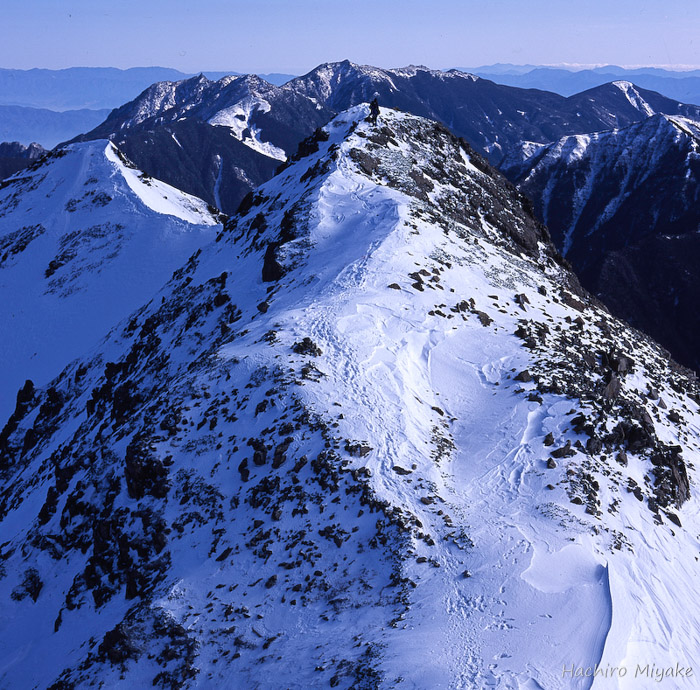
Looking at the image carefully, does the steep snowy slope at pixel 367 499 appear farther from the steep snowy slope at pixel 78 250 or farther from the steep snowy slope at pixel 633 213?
the steep snowy slope at pixel 633 213

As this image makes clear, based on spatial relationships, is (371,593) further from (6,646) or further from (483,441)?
(6,646)

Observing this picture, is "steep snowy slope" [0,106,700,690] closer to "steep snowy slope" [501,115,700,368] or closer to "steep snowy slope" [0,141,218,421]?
"steep snowy slope" [0,141,218,421]

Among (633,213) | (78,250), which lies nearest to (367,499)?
(78,250)

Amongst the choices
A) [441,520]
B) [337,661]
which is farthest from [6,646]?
[441,520]

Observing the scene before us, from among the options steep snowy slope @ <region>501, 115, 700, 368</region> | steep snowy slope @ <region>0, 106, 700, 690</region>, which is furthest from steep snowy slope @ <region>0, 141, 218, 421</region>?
steep snowy slope @ <region>501, 115, 700, 368</region>

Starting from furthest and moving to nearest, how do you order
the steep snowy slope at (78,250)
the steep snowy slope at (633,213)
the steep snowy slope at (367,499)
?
the steep snowy slope at (633,213)
the steep snowy slope at (78,250)
the steep snowy slope at (367,499)

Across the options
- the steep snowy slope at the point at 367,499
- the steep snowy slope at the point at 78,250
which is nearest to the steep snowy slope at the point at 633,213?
the steep snowy slope at the point at 367,499
